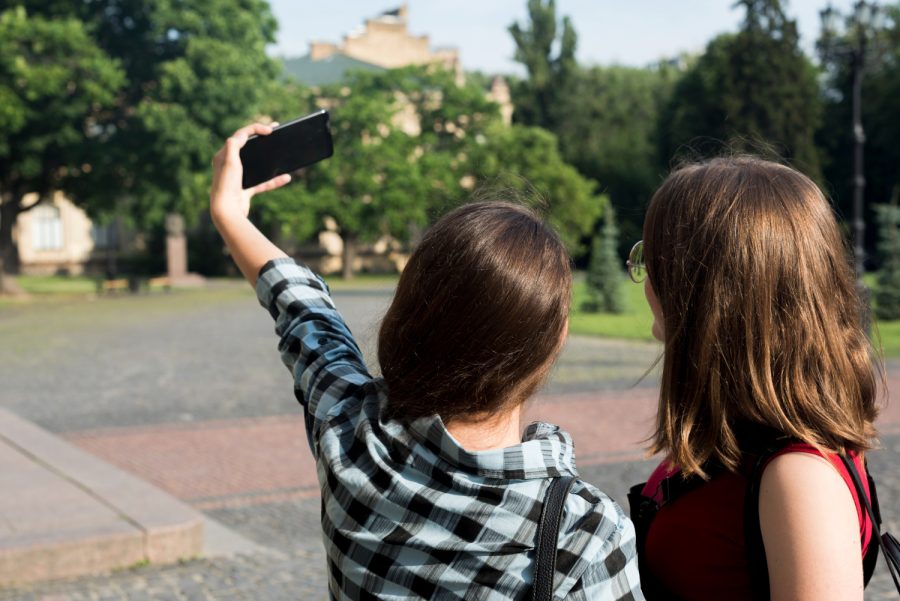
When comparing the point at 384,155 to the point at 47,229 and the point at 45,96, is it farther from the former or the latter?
the point at 47,229

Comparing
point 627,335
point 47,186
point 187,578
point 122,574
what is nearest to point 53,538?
point 122,574

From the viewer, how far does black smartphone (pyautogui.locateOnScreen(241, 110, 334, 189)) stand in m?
1.76

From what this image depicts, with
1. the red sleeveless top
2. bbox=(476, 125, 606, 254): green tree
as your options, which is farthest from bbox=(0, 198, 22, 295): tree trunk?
the red sleeveless top

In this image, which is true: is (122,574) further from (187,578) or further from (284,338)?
(284,338)

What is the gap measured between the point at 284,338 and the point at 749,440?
2.42ft

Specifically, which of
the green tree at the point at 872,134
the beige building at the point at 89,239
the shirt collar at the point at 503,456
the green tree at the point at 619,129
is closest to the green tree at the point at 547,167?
the beige building at the point at 89,239

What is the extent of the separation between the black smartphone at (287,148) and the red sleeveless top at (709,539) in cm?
85

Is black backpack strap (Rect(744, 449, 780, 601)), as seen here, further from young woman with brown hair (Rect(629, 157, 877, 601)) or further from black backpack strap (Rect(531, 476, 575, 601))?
black backpack strap (Rect(531, 476, 575, 601))

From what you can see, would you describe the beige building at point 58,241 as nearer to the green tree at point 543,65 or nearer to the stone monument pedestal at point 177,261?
the stone monument pedestal at point 177,261

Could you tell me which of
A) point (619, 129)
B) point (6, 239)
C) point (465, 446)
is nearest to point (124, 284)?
point (6, 239)

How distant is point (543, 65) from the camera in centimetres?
5031

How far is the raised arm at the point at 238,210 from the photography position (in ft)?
5.65

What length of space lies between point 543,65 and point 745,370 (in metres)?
50.5

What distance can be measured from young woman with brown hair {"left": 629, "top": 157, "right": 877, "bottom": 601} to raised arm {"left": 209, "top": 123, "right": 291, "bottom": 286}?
2.26 feet
